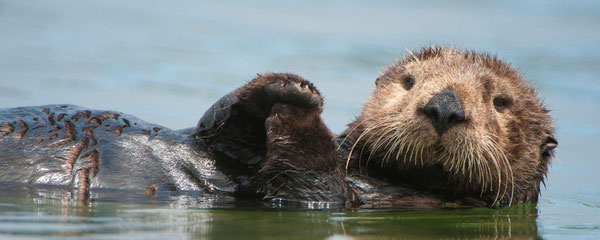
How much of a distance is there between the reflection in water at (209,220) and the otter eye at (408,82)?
38.5 inches

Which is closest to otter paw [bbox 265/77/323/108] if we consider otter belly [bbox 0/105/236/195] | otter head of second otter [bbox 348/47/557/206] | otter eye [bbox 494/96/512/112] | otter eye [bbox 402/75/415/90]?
otter head of second otter [bbox 348/47/557/206]

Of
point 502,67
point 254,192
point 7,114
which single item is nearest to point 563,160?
point 502,67

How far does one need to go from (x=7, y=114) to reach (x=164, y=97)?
6.08 metres

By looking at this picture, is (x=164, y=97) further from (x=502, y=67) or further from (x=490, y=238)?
(x=490, y=238)

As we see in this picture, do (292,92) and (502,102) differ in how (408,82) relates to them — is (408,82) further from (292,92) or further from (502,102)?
(292,92)

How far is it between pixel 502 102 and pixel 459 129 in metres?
0.83

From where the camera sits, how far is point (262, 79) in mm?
5188

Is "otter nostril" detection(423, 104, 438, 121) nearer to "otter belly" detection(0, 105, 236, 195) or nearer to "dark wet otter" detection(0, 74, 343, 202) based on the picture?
"dark wet otter" detection(0, 74, 343, 202)

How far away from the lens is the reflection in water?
3613mm

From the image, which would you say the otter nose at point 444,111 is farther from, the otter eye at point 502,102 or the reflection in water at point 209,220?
the otter eye at point 502,102

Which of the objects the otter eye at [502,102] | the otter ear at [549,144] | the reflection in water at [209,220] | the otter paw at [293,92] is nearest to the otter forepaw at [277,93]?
the otter paw at [293,92]

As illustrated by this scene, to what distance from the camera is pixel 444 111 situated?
15.3 feet

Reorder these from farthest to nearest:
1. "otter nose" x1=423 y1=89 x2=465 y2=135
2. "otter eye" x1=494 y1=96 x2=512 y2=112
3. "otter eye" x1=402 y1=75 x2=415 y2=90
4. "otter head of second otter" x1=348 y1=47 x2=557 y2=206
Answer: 1. "otter eye" x1=402 y1=75 x2=415 y2=90
2. "otter eye" x1=494 y1=96 x2=512 y2=112
3. "otter head of second otter" x1=348 y1=47 x2=557 y2=206
4. "otter nose" x1=423 y1=89 x2=465 y2=135

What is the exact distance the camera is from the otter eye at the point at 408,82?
566 centimetres
